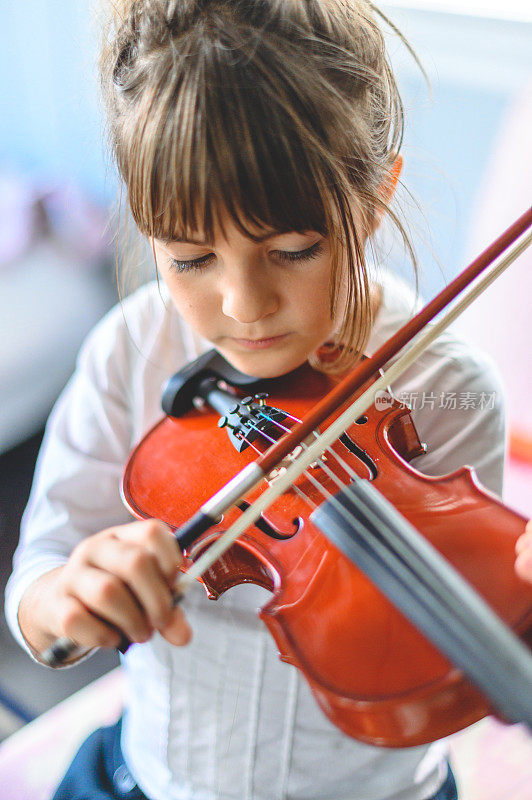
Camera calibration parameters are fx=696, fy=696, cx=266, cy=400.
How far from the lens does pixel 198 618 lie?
60 centimetres

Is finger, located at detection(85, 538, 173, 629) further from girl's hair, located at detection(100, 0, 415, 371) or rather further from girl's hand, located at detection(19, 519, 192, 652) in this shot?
girl's hair, located at detection(100, 0, 415, 371)

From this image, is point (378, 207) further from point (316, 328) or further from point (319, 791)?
point (319, 791)

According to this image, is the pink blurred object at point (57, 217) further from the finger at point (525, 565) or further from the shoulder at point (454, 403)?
the finger at point (525, 565)

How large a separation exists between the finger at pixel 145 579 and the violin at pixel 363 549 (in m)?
0.02

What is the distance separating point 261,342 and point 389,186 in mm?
156

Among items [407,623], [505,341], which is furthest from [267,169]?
[505,341]

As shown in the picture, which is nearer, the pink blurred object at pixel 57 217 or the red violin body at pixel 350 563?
the red violin body at pixel 350 563

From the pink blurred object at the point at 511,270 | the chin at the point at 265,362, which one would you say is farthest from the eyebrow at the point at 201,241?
the pink blurred object at the point at 511,270

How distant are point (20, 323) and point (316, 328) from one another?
1.21 metres

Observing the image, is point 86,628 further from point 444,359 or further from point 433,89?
point 433,89

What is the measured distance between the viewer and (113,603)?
0.37m

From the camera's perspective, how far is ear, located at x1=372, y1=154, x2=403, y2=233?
523 mm

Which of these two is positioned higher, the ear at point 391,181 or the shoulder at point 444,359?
the ear at point 391,181

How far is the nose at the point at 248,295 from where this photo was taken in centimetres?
45
